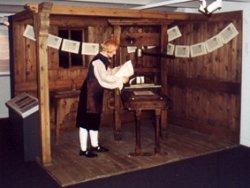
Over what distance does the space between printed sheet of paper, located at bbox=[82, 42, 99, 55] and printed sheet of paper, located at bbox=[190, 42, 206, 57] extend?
2.02 meters

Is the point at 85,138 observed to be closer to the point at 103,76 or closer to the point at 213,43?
the point at 103,76

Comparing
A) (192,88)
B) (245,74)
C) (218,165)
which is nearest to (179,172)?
(218,165)

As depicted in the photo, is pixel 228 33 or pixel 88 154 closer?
pixel 88 154

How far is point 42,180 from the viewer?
4891mm

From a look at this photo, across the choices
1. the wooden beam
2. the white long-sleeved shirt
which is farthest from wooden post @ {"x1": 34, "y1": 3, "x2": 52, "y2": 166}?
the white long-sleeved shirt

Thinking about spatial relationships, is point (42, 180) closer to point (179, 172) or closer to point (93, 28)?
point (179, 172)

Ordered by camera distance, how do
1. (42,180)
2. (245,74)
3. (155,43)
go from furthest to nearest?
(155,43) < (245,74) < (42,180)

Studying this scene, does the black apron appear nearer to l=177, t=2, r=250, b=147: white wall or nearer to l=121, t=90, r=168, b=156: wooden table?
l=121, t=90, r=168, b=156: wooden table

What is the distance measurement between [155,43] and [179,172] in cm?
270

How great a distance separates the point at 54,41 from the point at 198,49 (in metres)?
2.94

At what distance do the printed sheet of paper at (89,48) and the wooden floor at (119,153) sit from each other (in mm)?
1693

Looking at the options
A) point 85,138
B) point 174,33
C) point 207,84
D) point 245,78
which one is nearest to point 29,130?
point 85,138

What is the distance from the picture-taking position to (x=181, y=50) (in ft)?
25.4

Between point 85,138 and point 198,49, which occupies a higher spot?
point 198,49
